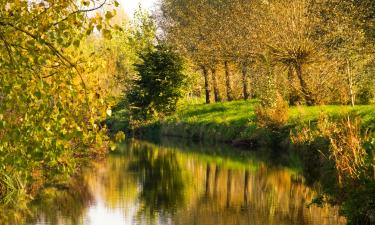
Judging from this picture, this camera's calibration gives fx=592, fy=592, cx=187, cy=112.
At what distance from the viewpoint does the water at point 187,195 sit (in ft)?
67.7

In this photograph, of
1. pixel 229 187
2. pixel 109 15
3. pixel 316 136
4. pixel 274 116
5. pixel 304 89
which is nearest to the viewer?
pixel 109 15

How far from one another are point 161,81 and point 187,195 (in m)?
38.9

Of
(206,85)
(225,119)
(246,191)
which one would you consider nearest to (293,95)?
(225,119)

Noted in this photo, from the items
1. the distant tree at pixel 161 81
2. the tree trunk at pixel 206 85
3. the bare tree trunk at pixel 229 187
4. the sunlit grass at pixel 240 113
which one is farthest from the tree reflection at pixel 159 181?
the tree trunk at pixel 206 85

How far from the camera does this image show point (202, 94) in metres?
81.8

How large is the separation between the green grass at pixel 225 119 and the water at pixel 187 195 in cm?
609

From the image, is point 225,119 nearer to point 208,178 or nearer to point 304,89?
point 304,89

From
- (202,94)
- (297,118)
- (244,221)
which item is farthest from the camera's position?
(202,94)

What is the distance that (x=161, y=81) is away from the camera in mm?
64125

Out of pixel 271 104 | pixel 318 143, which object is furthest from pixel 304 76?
pixel 318 143

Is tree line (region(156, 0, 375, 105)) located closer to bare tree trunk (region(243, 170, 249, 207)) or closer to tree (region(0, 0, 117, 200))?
bare tree trunk (region(243, 170, 249, 207))

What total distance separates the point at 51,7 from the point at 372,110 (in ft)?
100

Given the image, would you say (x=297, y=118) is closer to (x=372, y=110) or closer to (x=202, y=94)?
(x=372, y=110)

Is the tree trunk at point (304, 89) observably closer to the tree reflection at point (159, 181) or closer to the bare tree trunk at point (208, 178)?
the tree reflection at point (159, 181)
